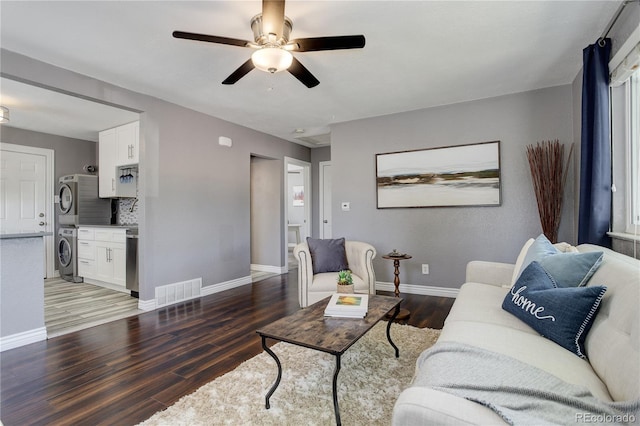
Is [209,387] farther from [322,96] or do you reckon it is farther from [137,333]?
[322,96]

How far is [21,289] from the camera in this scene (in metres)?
2.60

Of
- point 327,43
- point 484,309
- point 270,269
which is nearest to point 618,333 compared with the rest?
point 484,309

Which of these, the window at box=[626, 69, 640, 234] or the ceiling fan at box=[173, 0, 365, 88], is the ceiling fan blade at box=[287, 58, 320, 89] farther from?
the window at box=[626, 69, 640, 234]

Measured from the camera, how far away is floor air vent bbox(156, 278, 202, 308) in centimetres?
357

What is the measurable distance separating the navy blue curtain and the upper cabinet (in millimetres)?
5088

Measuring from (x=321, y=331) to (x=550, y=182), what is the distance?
299 cm

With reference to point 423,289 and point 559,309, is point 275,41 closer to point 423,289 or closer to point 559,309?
point 559,309

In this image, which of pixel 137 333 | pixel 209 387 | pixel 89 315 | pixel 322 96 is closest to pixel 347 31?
pixel 322 96

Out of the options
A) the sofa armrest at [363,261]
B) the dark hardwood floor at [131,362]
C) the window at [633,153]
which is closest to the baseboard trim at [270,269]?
the dark hardwood floor at [131,362]

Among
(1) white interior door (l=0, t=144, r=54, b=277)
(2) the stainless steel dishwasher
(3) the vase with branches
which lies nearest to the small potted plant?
(3) the vase with branches

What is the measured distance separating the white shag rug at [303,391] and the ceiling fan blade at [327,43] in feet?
6.85

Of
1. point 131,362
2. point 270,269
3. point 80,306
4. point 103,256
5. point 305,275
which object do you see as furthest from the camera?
point 270,269

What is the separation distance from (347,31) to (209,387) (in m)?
2.61

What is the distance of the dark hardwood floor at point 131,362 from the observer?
173 cm
